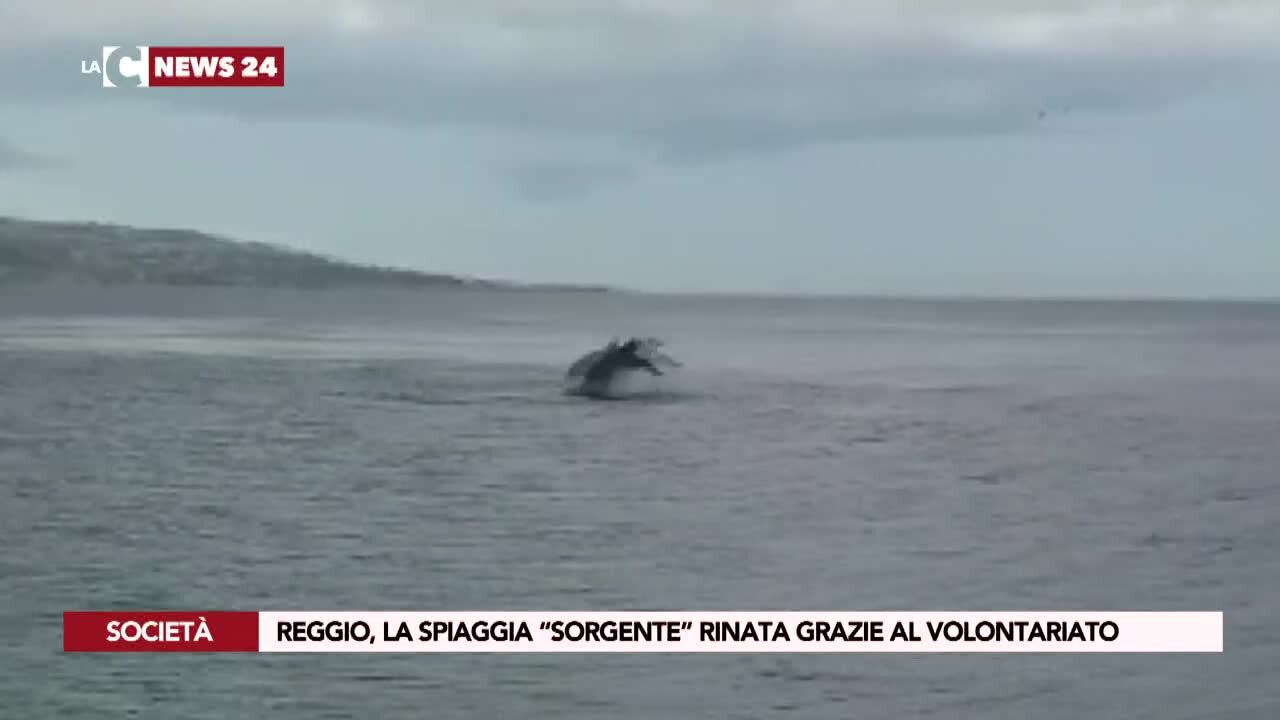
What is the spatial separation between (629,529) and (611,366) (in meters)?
23.9

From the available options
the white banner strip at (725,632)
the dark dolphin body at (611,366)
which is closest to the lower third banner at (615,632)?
the white banner strip at (725,632)

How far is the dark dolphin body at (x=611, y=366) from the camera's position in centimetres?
4294

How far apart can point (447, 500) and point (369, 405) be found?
16866 millimetres

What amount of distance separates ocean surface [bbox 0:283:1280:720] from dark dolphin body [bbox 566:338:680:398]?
139 cm

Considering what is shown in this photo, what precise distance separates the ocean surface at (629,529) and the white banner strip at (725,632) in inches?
10.2

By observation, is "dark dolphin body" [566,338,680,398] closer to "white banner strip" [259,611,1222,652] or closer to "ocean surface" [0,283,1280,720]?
"ocean surface" [0,283,1280,720]

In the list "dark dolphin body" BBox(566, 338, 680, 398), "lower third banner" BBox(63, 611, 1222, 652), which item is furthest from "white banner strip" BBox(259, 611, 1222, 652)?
"dark dolphin body" BBox(566, 338, 680, 398)

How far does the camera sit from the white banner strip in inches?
537

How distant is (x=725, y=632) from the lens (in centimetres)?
1438

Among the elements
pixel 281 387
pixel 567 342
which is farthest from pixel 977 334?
pixel 281 387

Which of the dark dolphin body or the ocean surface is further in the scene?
the dark dolphin body

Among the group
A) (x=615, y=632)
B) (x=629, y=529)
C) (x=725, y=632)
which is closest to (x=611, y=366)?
(x=629, y=529)

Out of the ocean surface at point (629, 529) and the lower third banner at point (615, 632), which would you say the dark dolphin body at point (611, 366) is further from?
the lower third banner at point (615, 632)

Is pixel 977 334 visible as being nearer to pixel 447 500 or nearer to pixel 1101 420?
pixel 1101 420
